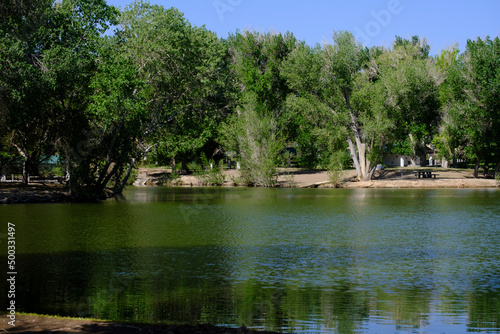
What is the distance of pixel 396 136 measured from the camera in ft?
233

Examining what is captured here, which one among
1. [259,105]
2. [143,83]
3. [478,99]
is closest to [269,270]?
[143,83]

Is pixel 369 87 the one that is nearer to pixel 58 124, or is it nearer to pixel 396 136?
pixel 396 136

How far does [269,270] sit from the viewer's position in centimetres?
1784

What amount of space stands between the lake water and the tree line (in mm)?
11538

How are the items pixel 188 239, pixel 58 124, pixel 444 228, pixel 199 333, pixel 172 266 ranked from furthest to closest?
pixel 58 124 → pixel 444 228 → pixel 188 239 → pixel 172 266 → pixel 199 333

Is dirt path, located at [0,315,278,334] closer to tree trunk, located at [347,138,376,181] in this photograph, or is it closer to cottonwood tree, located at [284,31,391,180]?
cottonwood tree, located at [284,31,391,180]

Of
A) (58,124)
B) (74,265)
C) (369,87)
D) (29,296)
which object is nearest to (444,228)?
(74,265)

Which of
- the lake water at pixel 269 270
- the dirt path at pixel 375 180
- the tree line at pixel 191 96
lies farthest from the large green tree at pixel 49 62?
the dirt path at pixel 375 180

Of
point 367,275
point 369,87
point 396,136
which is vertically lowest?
point 367,275

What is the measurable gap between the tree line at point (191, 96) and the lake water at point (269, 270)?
1154 cm

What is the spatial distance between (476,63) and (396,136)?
44.2 ft

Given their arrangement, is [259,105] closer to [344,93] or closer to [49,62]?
[344,93]

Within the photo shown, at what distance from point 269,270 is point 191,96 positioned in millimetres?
37739

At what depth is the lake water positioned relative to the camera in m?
12.2
